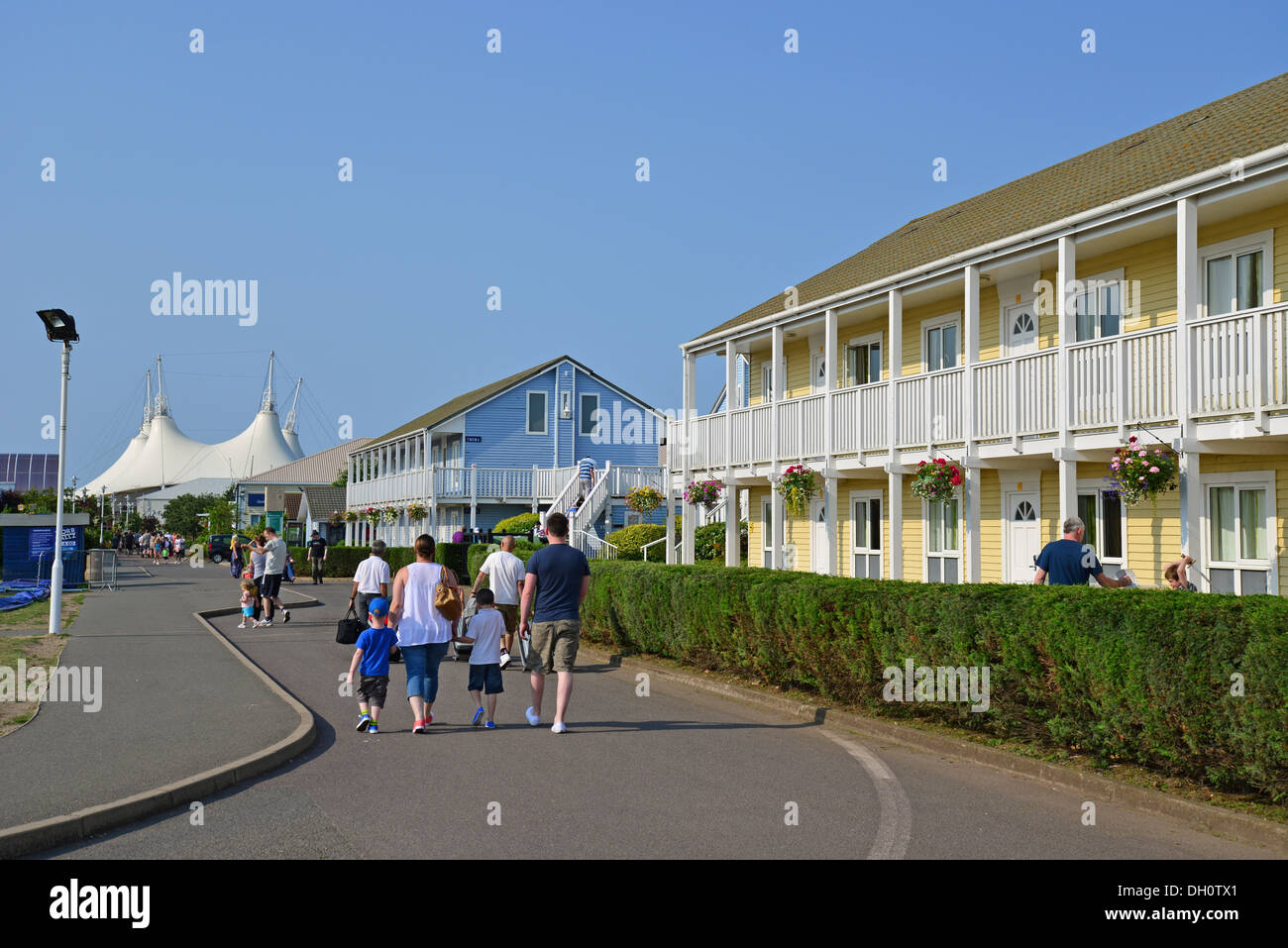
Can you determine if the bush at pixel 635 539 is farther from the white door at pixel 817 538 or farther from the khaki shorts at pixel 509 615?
the khaki shorts at pixel 509 615

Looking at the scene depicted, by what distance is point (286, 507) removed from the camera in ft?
317

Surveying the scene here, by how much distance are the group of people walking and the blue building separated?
32516mm

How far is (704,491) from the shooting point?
2448 centimetres

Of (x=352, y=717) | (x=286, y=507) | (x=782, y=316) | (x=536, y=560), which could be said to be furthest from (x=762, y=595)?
(x=286, y=507)

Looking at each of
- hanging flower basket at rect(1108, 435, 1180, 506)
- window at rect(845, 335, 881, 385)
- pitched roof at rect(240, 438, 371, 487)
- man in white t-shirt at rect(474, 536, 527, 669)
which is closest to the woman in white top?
man in white t-shirt at rect(474, 536, 527, 669)

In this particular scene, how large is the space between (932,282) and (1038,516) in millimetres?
4153

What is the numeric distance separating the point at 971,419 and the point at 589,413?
3295 cm

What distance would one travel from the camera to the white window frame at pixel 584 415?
49.3 metres

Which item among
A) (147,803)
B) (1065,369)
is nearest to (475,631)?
(147,803)

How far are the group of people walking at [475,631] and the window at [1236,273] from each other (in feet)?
31.3

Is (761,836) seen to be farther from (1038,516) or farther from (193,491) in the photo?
(193,491)

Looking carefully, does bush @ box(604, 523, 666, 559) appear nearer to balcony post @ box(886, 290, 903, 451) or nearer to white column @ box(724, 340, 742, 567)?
white column @ box(724, 340, 742, 567)

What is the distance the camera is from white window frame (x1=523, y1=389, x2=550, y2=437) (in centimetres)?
4900

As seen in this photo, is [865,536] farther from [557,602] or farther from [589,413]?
[589,413]
